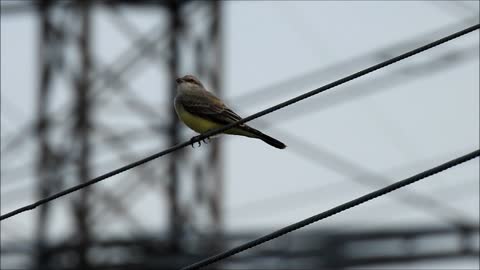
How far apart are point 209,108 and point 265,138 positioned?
56.6 inches

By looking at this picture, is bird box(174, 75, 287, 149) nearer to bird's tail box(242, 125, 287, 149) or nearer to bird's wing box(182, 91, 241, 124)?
bird's wing box(182, 91, 241, 124)

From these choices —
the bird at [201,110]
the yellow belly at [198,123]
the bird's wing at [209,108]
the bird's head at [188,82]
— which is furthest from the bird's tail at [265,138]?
the bird's head at [188,82]

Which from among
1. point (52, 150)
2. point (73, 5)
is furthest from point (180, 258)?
point (73, 5)

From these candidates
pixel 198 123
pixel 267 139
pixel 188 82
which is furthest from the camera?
pixel 188 82

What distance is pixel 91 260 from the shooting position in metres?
25.0

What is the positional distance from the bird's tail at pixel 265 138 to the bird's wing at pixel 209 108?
0.74 metres

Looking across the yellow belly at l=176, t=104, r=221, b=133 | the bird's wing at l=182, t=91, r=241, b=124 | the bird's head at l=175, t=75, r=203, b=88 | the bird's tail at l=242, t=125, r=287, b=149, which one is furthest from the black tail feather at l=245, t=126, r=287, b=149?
the bird's head at l=175, t=75, r=203, b=88

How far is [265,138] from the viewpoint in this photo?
41.7 feet

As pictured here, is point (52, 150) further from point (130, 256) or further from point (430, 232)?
point (430, 232)

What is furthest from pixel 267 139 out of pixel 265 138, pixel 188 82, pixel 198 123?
pixel 188 82

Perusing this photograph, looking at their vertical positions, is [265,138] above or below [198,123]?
below

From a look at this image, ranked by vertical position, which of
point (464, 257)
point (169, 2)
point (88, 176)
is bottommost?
point (464, 257)

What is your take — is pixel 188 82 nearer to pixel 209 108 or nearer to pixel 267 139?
pixel 209 108

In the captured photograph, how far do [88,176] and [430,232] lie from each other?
16.3 ft
